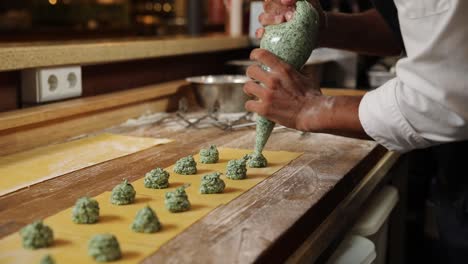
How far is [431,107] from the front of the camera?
1080mm

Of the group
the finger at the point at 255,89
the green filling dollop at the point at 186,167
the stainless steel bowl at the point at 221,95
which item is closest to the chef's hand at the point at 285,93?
the finger at the point at 255,89

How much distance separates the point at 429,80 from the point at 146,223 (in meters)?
0.59

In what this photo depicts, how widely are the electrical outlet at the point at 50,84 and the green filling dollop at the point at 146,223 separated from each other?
3.06 feet

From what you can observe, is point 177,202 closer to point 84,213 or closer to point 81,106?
point 84,213

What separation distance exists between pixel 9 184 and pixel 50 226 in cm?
32

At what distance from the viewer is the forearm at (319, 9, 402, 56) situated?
1678mm

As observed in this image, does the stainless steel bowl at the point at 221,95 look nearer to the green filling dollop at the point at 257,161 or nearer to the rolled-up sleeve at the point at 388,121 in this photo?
the green filling dollop at the point at 257,161

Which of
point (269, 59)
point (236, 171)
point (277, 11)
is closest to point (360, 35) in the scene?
point (277, 11)

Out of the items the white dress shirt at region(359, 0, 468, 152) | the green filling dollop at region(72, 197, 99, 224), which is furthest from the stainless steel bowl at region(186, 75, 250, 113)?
the green filling dollop at region(72, 197, 99, 224)

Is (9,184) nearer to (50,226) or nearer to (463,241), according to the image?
(50,226)

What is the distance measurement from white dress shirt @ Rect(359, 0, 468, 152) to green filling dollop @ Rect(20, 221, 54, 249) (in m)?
0.68

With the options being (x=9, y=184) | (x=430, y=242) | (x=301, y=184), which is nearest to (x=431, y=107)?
(x=301, y=184)

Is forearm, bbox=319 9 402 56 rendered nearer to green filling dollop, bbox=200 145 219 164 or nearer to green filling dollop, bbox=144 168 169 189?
green filling dollop, bbox=200 145 219 164

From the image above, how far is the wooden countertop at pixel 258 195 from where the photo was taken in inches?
34.8
